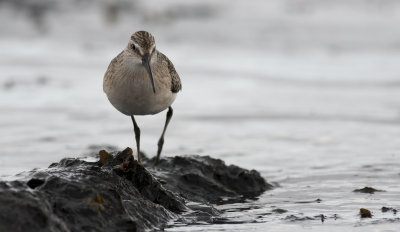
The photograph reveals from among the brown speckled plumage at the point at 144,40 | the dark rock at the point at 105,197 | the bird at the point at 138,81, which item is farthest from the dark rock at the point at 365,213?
the brown speckled plumage at the point at 144,40

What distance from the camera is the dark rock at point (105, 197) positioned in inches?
178

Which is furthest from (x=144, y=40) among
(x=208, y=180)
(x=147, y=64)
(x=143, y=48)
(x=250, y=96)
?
(x=250, y=96)

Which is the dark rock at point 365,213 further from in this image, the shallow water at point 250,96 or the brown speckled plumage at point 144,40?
the brown speckled plumage at point 144,40

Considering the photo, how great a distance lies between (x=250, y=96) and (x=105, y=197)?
7588mm

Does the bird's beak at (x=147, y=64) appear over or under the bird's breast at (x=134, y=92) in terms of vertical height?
over

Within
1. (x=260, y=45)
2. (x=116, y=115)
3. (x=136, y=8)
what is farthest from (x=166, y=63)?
(x=136, y=8)

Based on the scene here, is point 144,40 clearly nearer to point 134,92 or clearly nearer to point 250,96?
point 134,92

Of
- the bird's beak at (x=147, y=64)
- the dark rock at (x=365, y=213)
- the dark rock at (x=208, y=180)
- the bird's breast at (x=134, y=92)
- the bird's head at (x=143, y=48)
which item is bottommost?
the dark rock at (x=365, y=213)

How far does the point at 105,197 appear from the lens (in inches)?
198

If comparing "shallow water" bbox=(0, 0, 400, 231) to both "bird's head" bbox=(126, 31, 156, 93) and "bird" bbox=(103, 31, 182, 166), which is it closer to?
"bird" bbox=(103, 31, 182, 166)

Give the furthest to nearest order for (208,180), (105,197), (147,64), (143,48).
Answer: (208,180) → (143,48) → (147,64) → (105,197)

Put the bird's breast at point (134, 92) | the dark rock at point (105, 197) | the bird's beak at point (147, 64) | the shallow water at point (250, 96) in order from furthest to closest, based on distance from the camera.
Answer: the shallow water at point (250, 96) < the bird's breast at point (134, 92) < the bird's beak at point (147, 64) < the dark rock at point (105, 197)

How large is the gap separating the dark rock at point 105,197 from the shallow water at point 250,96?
350 mm

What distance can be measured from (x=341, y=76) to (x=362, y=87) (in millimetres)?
927
